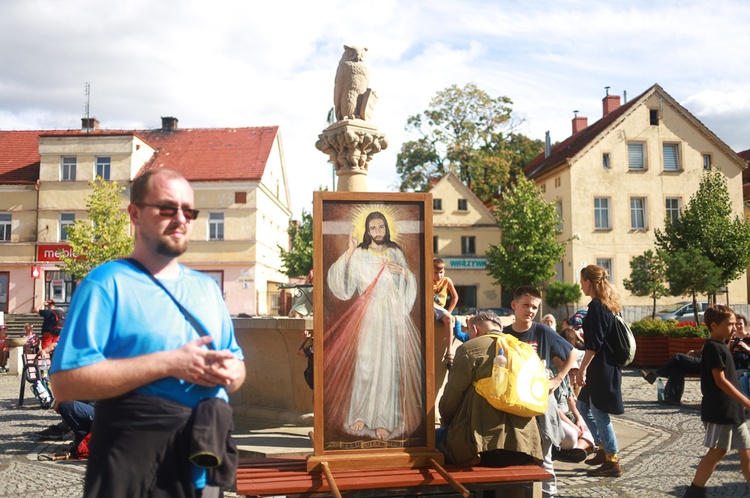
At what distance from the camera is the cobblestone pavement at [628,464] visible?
651 centimetres

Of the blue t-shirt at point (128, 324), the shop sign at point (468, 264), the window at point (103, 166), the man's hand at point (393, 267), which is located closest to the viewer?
the blue t-shirt at point (128, 324)

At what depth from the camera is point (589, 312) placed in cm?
690

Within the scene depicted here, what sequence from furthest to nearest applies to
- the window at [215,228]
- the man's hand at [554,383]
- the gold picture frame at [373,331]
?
the window at [215,228]
the man's hand at [554,383]
the gold picture frame at [373,331]

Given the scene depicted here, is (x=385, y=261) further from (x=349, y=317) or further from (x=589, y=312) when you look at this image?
(x=589, y=312)

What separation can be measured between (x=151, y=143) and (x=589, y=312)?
44.3m

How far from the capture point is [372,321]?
4.97m

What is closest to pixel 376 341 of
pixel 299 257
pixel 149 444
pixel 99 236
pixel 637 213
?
pixel 149 444

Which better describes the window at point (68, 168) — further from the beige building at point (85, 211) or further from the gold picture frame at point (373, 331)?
the gold picture frame at point (373, 331)

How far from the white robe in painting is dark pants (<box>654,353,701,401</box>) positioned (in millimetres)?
8709

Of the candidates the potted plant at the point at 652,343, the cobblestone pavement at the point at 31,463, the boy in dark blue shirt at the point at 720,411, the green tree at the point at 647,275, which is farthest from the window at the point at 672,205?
the boy in dark blue shirt at the point at 720,411

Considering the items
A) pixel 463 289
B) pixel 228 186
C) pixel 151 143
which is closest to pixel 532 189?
pixel 463 289

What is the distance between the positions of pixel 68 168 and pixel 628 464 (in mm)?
42164

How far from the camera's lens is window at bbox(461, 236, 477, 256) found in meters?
48.8

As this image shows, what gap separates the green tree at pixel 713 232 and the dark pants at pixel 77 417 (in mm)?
25665
